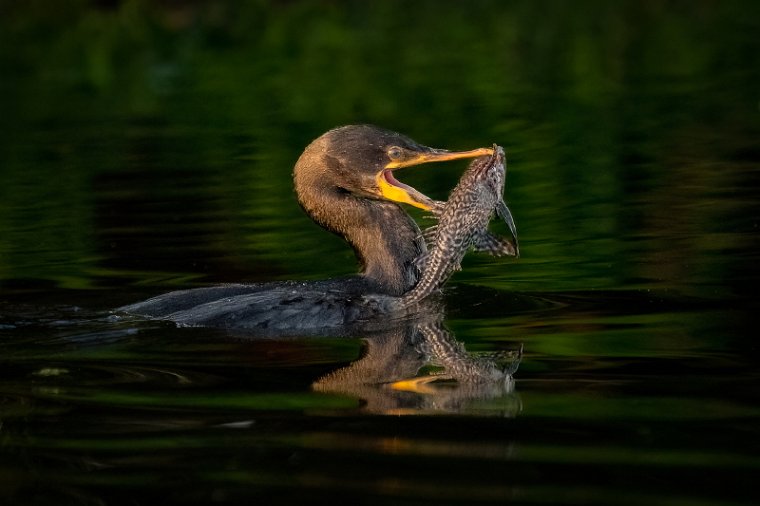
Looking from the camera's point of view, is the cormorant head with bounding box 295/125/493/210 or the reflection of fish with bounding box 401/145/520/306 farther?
the cormorant head with bounding box 295/125/493/210

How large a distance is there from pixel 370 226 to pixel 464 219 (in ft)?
2.29

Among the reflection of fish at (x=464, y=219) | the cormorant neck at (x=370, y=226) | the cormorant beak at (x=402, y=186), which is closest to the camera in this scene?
the reflection of fish at (x=464, y=219)

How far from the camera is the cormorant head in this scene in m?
8.69

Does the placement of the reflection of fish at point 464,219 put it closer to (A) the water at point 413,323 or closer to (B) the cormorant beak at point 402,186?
(A) the water at point 413,323

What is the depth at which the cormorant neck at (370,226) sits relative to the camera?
27.9 feet

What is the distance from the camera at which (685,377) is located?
598cm

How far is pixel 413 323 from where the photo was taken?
7695mm

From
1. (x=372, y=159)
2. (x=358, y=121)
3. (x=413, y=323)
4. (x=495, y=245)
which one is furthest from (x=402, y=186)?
(x=358, y=121)

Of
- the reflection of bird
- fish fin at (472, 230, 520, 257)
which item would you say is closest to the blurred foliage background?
fish fin at (472, 230, 520, 257)

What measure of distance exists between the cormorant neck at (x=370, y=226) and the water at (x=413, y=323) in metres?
0.34

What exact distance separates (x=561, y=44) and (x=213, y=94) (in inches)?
197

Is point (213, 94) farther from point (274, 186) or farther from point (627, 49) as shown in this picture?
point (274, 186)

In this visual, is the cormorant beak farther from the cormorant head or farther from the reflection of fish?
the reflection of fish

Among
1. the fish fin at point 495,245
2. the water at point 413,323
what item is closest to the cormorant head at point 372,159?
the fish fin at point 495,245
